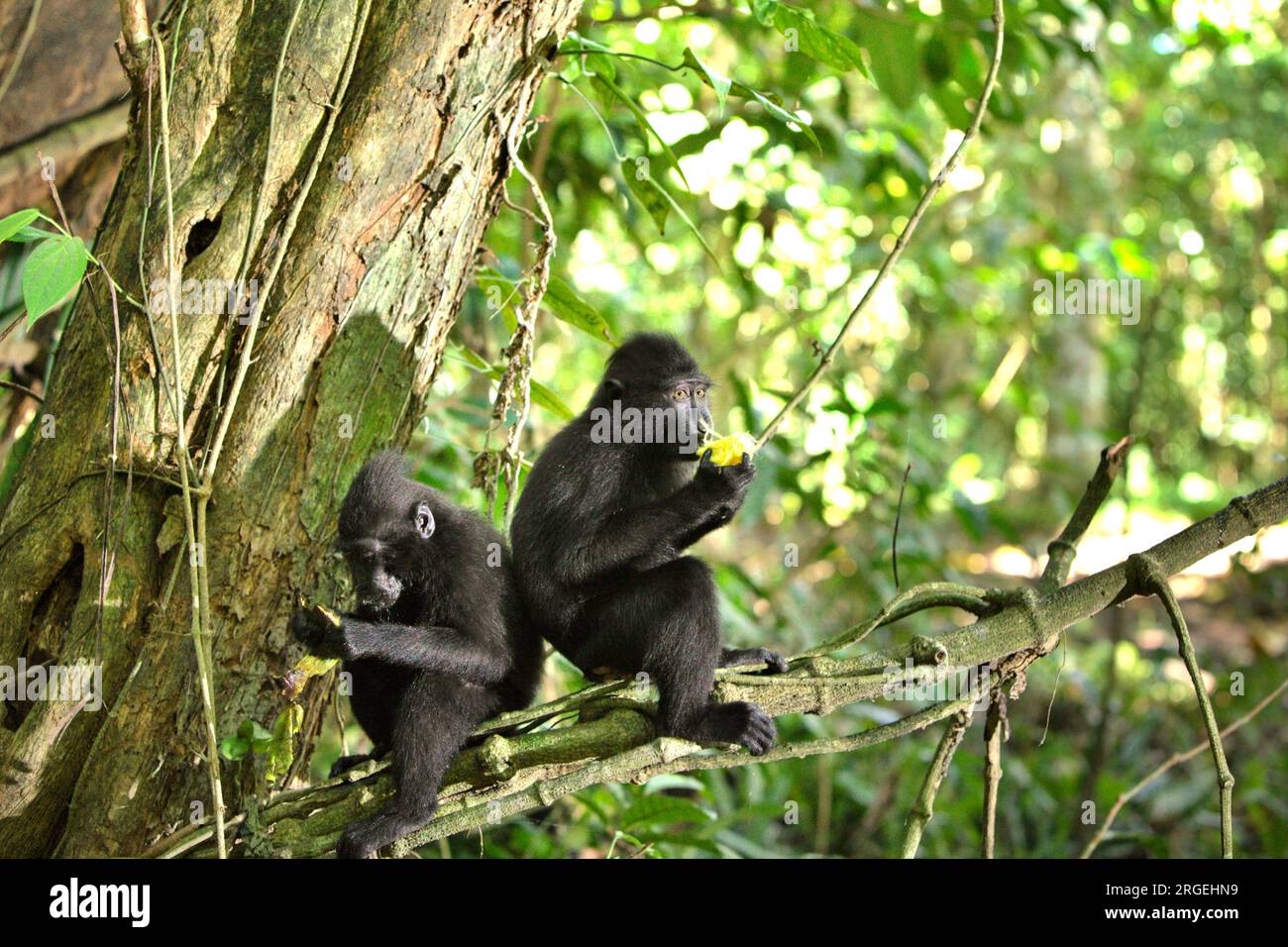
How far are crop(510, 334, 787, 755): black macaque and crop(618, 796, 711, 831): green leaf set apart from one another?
835 millimetres

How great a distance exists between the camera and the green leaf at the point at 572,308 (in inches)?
189

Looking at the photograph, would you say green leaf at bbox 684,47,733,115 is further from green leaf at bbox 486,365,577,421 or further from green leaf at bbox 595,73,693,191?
green leaf at bbox 486,365,577,421

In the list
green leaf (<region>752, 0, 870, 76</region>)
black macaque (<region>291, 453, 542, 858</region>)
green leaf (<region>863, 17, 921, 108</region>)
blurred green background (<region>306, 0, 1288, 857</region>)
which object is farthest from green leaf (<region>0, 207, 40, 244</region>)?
green leaf (<region>863, 17, 921, 108</region>)

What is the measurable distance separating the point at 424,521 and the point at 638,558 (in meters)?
0.81

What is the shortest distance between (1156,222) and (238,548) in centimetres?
1582

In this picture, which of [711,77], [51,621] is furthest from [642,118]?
[51,621]

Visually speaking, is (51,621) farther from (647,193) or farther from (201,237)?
(647,193)

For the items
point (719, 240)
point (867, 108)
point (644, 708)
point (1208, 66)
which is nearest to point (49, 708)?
point (644, 708)

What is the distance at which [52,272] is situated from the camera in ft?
10.0

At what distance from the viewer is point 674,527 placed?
429 centimetres

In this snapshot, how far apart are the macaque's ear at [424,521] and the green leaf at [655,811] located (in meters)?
1.55

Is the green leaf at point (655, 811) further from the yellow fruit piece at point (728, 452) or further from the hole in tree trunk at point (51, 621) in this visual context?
the hole in tree trunk at point (51, 621)

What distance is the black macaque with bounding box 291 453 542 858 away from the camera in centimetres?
365
